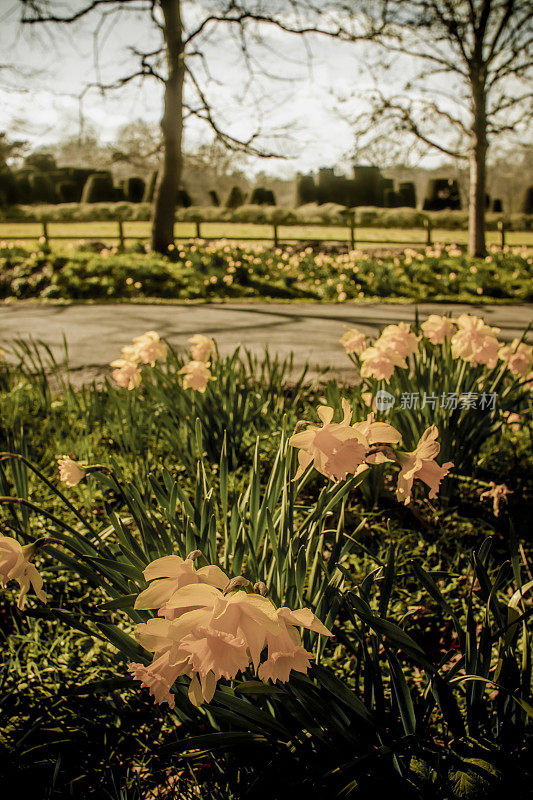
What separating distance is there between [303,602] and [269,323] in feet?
Result: 18.3

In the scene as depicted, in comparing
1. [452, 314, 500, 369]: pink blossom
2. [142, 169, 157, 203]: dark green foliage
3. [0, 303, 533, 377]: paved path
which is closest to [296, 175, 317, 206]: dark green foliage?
[142, 169, 157, 203]: dark green foliage

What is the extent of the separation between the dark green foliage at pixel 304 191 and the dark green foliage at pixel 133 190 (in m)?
8.96

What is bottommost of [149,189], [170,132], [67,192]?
[170,132]

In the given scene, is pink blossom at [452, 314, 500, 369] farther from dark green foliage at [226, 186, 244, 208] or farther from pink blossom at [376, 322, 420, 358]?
dark green foliage at [226, 186, 244, 208]

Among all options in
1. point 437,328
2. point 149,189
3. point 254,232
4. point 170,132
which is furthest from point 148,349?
point 149,189

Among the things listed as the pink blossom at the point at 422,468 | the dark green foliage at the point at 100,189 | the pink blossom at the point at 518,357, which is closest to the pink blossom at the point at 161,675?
the pink blossom at the point at 422,468

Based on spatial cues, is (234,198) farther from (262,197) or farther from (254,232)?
(254,232)

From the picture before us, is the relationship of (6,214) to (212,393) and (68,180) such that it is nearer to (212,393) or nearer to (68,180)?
(68,180)

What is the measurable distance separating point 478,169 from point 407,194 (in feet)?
66.2

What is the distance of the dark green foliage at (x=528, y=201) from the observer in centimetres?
2966

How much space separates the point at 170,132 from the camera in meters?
11.7

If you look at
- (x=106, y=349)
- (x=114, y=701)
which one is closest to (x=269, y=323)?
(x=106, y=349)

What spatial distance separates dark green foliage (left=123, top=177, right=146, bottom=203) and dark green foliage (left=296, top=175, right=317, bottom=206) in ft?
29.4

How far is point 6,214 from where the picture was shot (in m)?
24.9
